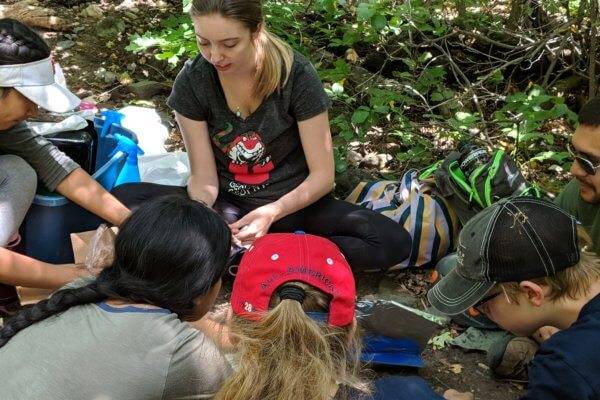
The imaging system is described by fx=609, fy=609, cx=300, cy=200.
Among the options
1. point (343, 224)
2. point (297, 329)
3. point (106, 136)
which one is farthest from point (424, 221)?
point (106, 136)

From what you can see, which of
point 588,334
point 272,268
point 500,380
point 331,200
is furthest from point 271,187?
point 588,334

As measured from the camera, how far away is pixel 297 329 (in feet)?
5.23

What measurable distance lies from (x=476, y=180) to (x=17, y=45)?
2000 mm

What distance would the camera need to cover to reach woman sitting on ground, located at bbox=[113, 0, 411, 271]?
2623mm


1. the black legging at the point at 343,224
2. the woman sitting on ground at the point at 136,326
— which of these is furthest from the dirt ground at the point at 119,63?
the woman sitting on ground at the point at 136,326

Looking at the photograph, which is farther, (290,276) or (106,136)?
(106,136)

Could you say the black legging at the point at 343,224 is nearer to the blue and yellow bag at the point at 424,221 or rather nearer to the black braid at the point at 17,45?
the blue and yellow bag at the point at 424,221

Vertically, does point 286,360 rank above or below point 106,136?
above

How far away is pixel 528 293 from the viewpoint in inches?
67.2

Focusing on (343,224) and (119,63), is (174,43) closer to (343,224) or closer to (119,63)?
(119,63)

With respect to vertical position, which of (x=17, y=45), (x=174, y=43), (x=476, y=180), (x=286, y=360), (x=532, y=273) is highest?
(x=532, y=273)

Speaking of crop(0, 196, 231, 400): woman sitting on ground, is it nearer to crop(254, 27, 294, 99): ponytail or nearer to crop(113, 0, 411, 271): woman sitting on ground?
crop(113, 0, 411, 271): woman sitting on ground

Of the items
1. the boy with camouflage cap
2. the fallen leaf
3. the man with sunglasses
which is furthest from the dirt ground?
the boy with camouflage cap

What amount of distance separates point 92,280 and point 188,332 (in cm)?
32
